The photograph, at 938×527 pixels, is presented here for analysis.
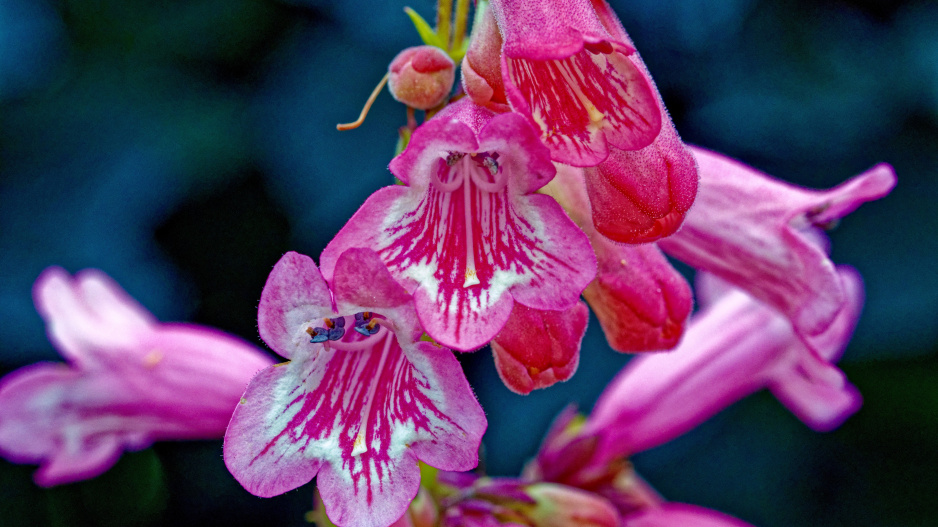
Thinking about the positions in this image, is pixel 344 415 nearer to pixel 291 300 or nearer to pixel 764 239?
pixel 291 300

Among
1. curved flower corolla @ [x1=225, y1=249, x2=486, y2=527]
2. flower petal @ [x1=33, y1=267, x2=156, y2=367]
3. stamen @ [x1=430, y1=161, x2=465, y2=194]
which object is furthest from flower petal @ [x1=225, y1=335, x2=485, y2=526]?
flower petal @ [x1=33, y1=267, x2=156, y2=367]

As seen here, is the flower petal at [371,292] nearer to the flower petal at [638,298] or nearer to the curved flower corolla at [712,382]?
the flower petal at [638,298]

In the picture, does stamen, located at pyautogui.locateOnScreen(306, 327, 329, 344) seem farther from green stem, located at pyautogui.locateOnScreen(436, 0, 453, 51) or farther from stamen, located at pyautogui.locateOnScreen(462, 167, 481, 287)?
green stem, located at pyautogui.locateOnScreen(436, 0, 453, 51)

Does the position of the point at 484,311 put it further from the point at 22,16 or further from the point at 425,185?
the point at 22,16

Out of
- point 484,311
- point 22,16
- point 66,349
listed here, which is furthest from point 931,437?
point 22,16

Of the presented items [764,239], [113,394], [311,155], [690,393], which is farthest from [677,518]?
[311,155]
